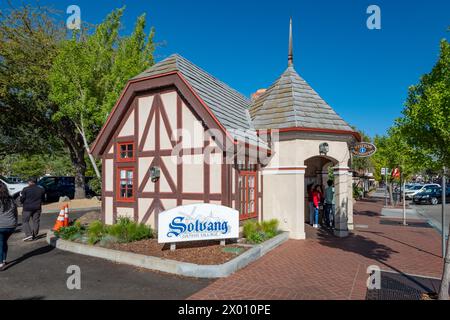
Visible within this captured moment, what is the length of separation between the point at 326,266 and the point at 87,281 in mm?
5272

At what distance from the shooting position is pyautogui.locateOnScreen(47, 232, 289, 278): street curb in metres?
6.39

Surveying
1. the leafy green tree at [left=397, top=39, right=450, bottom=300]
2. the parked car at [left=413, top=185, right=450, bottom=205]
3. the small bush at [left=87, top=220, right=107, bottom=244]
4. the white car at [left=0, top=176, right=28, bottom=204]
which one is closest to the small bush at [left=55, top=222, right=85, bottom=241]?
the small bush at [left=87, top=220, right=107, bottom=244]

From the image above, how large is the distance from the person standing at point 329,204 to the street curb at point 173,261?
3966 mm

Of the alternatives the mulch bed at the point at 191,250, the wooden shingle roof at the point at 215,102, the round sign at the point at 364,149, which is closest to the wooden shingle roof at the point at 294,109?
the wooden shingle roof at the point at 215,102

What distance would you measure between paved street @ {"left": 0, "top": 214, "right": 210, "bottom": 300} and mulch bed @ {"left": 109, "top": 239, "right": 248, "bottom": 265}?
0.71 m

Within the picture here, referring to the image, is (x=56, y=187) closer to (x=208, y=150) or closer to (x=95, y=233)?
(x=95, y=233)

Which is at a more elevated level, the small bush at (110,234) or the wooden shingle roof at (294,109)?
the wooden shingle roof at (294,109)

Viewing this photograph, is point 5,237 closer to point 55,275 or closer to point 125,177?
point 55,275

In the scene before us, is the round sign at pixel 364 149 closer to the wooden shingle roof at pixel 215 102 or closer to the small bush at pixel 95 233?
the wooden shingle roof at pixel 215 102

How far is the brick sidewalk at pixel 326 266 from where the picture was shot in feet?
18.2

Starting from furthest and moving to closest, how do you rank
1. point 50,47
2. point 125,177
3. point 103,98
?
point 50,47 → point 103,98 → point 125,177
